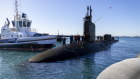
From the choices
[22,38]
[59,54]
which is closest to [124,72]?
[59,54]

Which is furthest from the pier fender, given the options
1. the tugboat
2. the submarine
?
the tugboat

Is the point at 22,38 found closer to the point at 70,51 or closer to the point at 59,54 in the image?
the point at 70,51

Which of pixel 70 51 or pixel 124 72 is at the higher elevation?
pixel 124 72

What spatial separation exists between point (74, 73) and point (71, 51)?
7591 millimetres

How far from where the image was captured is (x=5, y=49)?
39.3 m

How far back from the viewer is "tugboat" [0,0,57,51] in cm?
3694

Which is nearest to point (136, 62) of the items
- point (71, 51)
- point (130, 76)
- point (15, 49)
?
point (130, 76)

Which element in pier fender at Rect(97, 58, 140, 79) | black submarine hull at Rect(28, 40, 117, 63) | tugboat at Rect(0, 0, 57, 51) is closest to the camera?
pier fender at Rect(97, 58, 140, 79)

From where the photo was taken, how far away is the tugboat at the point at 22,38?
1454 inches

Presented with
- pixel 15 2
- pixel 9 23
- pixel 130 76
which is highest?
pixel 15 2

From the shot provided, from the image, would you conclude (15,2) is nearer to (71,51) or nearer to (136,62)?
(71,51)

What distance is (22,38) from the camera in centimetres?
3800

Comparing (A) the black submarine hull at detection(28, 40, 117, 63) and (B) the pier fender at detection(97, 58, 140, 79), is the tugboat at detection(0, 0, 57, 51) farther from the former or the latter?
(B) the pier fender at detection(97, 58, 140, 79)

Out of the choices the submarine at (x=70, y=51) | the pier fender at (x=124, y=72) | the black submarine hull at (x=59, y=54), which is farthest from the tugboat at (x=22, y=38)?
the pier fender at (x=124, y=72)
